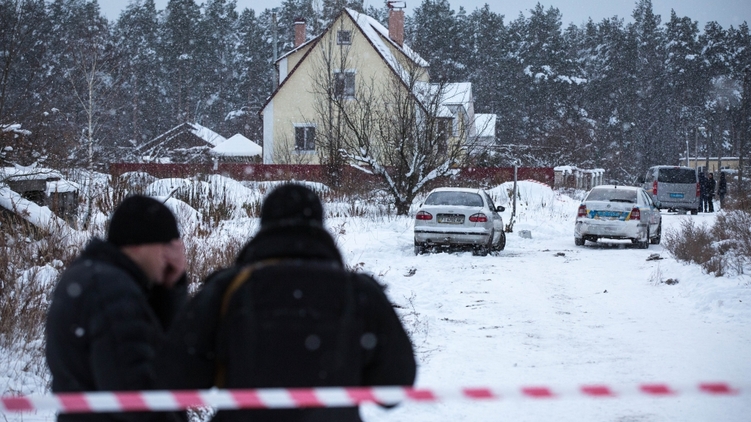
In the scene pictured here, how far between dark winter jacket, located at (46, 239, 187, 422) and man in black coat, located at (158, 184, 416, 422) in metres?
0.21

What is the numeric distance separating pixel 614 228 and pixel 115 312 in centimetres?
1745

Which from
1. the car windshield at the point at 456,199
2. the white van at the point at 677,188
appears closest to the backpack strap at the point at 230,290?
the car windshield at the point at 456,199

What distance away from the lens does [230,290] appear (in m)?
2.32

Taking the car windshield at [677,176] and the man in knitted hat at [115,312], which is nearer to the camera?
the man in knitted hat at [115,312]

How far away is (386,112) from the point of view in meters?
24.9

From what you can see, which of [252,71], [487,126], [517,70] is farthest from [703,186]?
[252,71]

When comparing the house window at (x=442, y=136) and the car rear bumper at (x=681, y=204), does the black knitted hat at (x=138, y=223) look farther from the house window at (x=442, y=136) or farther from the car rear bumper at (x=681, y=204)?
the car rear bumper at (x=681, y=204)

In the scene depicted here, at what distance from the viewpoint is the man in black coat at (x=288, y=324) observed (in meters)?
2.25

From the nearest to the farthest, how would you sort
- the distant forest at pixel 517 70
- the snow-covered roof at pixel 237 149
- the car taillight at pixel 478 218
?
1. the car taillight at pixel 478 218
2. the snow-covered roof at pixel 237 149
3. the distant forest at pixel 517 70

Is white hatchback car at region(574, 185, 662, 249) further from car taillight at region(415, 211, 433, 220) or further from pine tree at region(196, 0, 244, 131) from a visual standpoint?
pine tree at region(196, 0, 244, 131)

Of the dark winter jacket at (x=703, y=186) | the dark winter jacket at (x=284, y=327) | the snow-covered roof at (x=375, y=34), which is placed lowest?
the dark winter jacket at (x=284, y=327)

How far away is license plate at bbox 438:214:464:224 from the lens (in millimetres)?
16453

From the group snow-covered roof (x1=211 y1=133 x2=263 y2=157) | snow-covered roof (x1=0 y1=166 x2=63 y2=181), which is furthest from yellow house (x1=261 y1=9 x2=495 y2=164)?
snow-covered roof (x1=0 y1=166 x2=63 y2=181)

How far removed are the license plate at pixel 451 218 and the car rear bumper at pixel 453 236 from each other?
17cm
